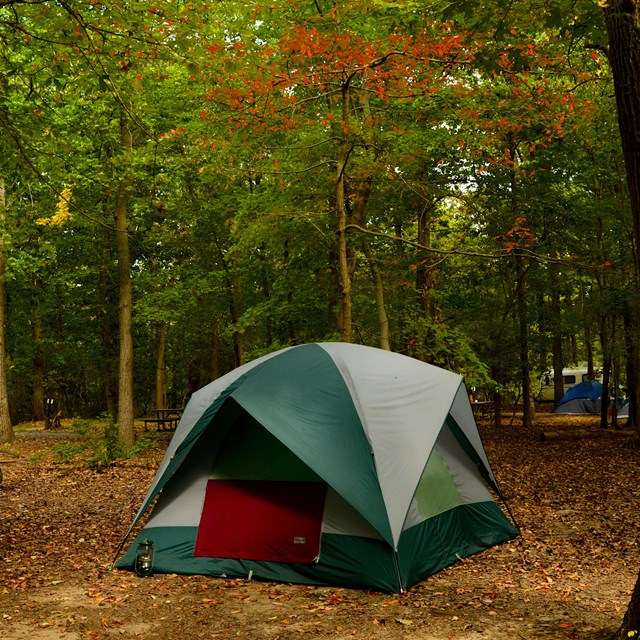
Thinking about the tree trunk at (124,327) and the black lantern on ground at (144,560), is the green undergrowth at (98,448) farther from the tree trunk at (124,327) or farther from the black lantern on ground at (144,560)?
the black lantern on ground at (144,560)

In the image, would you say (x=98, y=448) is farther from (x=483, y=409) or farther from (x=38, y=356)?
(x=483, y=409)

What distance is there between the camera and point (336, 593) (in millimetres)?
5785

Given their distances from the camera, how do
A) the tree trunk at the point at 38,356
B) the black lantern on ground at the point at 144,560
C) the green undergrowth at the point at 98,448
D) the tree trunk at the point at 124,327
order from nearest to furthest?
the black lantern on ground at the point at 144,560
the green undergrowth at the point at 98,448
the tree trunk at the point at 124,327
the tree trunk at the point at 38,356

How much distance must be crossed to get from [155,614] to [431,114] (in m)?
10.5

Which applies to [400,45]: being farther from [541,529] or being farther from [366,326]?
[366,326]

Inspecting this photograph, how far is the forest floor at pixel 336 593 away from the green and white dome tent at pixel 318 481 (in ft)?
0.75

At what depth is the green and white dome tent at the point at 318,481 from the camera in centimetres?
609

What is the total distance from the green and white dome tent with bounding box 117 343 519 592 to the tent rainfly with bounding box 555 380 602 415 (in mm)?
20958

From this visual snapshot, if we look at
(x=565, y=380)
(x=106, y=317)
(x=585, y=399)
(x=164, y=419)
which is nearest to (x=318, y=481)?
(x=164, y=419)

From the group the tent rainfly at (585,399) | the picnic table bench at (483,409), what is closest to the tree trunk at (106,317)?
the picnic table bench at (483,409)

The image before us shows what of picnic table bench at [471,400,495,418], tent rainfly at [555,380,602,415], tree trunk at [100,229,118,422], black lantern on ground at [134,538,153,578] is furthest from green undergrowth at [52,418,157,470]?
tent rainfly at [555,380,602,415]

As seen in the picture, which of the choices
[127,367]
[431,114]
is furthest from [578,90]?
[127,367]

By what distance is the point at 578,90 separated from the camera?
39.8 ft

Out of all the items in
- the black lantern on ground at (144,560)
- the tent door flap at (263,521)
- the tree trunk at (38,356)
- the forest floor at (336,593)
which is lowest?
the forest floor at (336,593)
